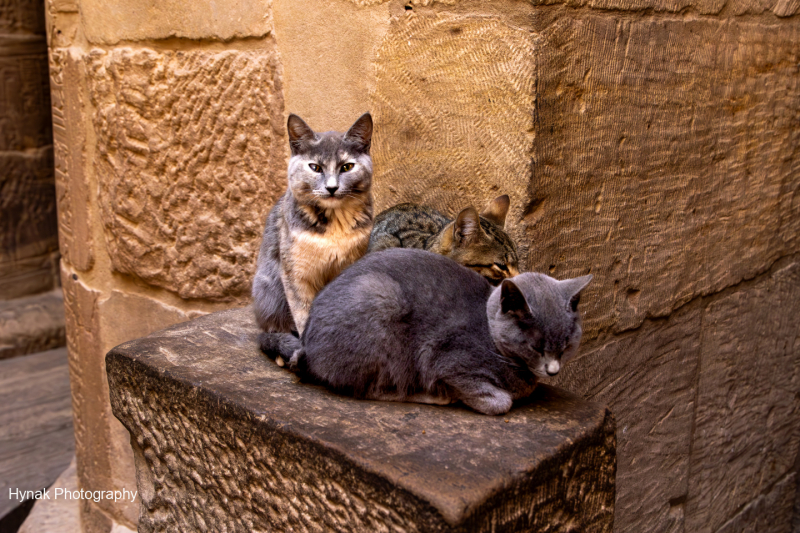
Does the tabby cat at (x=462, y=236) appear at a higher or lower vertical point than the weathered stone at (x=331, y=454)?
higher

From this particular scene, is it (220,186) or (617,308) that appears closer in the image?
(617,308)

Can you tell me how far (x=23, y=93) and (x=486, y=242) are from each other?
4010 millimetres

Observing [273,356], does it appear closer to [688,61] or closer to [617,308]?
[617,308]

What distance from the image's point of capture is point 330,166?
1606mm

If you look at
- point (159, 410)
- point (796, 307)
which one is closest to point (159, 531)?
point (159, 410)

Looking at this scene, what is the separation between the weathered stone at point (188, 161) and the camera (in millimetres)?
2254

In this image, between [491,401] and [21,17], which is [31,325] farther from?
[491,401]

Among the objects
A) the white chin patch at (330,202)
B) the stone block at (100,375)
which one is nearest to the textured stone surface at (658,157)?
the white chin patch at (330,202)

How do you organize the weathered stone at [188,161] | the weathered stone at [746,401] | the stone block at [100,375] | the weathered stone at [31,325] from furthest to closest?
the weathered stone at [31,325]
the stone block at [100,375]
the weathered stone at [746,401]
the weathered stone at [188,161]

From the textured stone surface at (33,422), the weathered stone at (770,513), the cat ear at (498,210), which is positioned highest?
the cat ear at (498,210)

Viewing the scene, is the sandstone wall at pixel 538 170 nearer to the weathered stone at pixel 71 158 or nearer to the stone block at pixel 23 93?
the weathered stone at pixel 71 158

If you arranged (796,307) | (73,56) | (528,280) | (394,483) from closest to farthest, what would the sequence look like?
1. (394,483)
2. (528,280)
3. (73,56)
4. (796,307)

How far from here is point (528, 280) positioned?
1385 mm

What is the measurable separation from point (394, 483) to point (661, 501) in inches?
67.9
